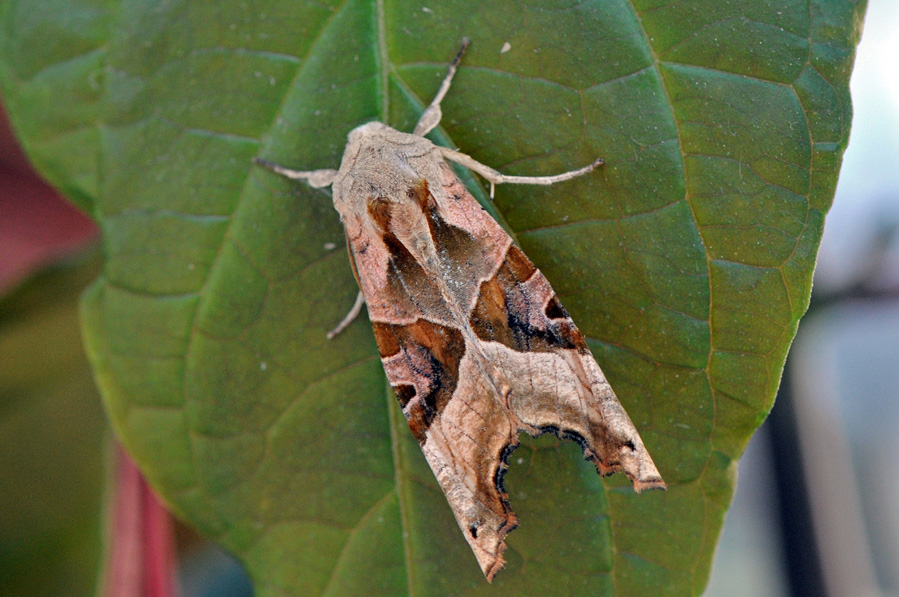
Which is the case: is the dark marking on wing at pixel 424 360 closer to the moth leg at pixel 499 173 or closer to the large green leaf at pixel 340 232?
the large green leaf at pixel 340 232

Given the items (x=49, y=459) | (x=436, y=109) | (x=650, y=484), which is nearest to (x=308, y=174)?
(x=436, y=109)

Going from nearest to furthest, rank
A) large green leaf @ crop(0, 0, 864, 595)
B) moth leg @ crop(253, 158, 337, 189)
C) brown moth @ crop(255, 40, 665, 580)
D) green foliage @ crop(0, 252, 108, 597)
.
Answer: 1. large green leaf @ crop(0, 0, 864, 595)
2. brown moth @ crop(255, 40, 665, 580)
3. moth leg @ crop(253, 158, 337, 189)
4. green foliage @ crop(0, 252, 108, 597)

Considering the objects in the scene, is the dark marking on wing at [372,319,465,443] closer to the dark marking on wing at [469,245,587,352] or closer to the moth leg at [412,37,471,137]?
the dark marking on wing at [469,245,587,352]

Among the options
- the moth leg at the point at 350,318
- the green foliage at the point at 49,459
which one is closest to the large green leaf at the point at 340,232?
the moth leg at the point at 350,318

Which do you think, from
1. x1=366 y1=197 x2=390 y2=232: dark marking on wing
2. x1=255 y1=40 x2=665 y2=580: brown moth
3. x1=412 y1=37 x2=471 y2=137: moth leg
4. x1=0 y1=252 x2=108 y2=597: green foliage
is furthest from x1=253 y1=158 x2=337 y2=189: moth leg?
x1=0 y1=252 x2=108 y2=597: green foliage

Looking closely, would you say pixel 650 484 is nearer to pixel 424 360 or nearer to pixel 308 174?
pixel 424 360
